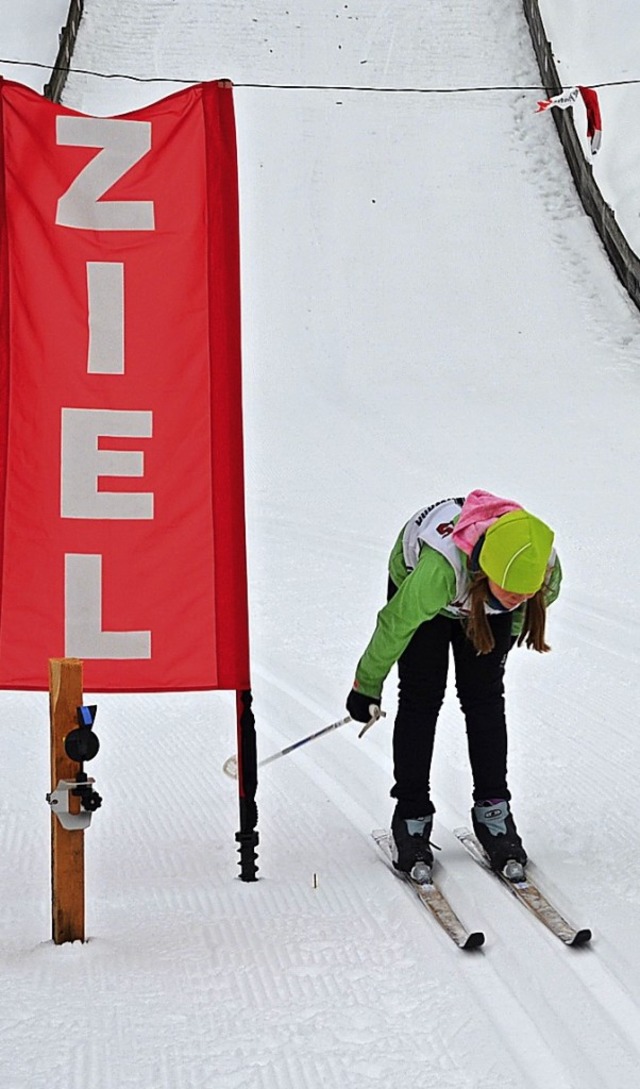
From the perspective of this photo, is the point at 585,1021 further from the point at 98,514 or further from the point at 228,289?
the point at 228,289

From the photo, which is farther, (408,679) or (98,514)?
(408,679)

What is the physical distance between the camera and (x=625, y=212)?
18.3 m

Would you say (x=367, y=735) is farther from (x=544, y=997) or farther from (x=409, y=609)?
(x=544, y=997)

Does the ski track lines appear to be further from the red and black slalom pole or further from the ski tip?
the red and black slalom pole

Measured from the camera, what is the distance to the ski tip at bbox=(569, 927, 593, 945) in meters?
3.61

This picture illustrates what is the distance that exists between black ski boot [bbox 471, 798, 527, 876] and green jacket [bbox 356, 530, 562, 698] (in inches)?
22.5

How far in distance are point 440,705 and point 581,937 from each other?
0.91 meters

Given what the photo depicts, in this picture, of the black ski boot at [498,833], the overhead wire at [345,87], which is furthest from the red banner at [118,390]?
the overhead wire at [345,87]

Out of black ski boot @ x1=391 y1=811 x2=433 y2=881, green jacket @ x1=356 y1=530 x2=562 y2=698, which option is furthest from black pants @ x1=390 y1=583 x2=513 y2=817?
green jacket @ x1=356 y1=530 x2=562 y2=698

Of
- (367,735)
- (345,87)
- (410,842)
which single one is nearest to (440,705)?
(410,842)

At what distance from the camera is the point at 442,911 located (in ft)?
12.6

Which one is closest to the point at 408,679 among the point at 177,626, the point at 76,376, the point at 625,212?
the point at 177,626

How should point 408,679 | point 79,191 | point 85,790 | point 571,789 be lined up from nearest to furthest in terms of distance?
1. point 85,790
2. point 79,191
3. point 408,679
4. point 571,789

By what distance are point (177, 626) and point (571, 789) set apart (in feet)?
6.15
